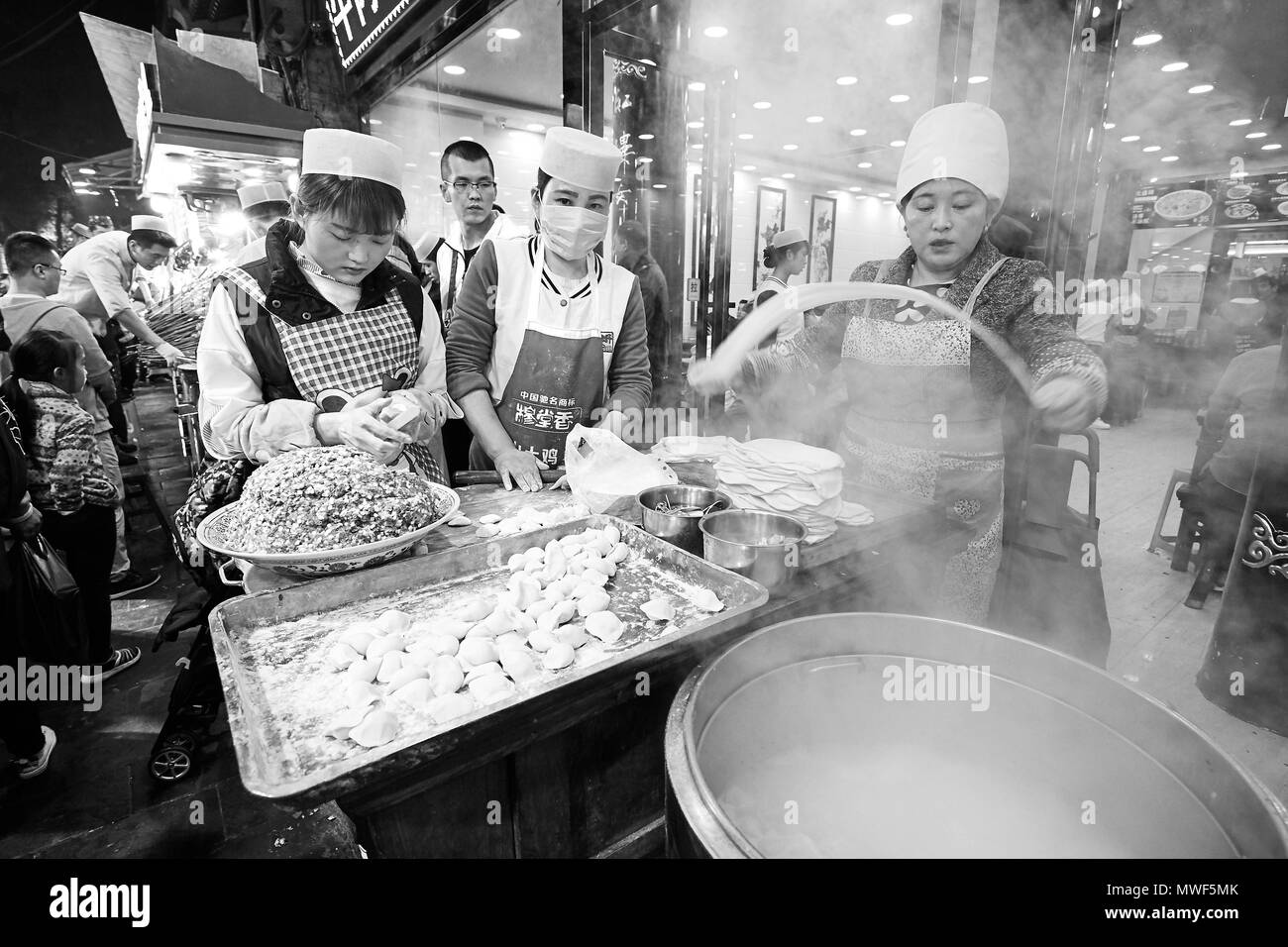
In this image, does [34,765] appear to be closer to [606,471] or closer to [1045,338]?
[606,471]

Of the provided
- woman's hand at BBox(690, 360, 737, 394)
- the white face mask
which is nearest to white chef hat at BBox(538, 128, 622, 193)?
the white face mask

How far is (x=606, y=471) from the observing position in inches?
83.2

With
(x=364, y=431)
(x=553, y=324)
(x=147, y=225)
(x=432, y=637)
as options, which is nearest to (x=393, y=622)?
(x=432, y=637)

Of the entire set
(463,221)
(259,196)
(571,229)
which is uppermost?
(259,196)

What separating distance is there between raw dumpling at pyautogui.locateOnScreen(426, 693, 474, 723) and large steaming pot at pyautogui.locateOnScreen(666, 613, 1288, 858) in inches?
15.5

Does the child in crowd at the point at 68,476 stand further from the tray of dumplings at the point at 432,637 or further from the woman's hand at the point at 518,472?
the tray of dumplings at the point at 432,637

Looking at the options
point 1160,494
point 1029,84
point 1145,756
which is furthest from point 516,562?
point 1160,494

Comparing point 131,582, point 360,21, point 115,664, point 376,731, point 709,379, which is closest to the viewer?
point 376,731

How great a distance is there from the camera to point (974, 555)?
2.41 meters

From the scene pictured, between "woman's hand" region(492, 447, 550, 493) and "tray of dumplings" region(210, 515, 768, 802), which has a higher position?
"woman's hand" region(492, 447, 550, 493)

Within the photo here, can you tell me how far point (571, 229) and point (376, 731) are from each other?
2.13 meters

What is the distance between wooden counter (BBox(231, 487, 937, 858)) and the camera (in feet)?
3.51

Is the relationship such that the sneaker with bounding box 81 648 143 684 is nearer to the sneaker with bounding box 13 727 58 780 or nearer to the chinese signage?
the sneaker with bounding box 13 727 58 780
